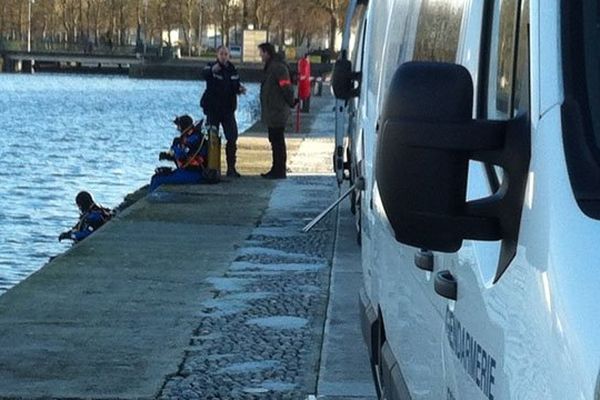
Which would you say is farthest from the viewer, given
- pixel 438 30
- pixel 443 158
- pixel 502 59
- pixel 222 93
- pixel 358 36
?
pixel 222 93

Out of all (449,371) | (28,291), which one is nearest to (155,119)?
(28,291)

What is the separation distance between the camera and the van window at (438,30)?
462 centimetres

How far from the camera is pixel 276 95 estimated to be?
20.0 metres

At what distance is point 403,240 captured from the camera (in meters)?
3.41

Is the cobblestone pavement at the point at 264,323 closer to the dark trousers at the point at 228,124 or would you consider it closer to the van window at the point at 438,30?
the van window at the point at 438,30

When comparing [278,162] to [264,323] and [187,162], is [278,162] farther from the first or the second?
[264,323]

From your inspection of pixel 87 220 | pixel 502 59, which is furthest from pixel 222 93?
pixel 502 59

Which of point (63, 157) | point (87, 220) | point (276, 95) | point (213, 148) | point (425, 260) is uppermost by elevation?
point (425, 260)

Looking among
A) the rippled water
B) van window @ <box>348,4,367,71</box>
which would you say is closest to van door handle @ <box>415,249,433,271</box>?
van window @ <box>348,4,367,71</box>

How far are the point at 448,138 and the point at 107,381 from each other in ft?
18.0

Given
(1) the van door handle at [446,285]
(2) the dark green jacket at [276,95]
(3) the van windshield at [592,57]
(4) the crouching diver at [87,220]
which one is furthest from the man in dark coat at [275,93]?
(3) the van windshield at [592,57]

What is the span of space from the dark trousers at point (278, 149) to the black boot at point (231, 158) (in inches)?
19.1

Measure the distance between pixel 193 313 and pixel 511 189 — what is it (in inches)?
292

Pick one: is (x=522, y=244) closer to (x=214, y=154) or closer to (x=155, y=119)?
(x=214, y=154)
